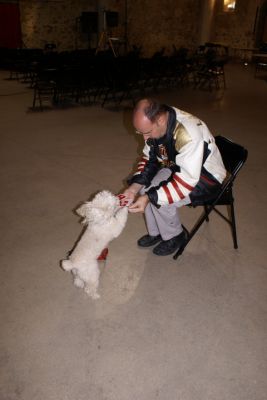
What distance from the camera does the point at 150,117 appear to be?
6.33ft

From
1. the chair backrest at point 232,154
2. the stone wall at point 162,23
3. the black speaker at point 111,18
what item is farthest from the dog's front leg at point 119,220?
the stone wall at point 162,23

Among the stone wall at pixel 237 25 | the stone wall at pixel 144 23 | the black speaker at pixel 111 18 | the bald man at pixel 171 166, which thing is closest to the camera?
the bald man at pixel 171 166

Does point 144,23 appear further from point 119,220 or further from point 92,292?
point 92,292

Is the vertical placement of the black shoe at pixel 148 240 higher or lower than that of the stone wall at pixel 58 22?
lower

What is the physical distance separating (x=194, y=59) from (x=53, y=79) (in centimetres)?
463

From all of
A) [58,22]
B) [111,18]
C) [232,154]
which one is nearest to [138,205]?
[232,154]

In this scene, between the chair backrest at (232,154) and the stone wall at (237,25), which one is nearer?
the chair backrest at (232,154)

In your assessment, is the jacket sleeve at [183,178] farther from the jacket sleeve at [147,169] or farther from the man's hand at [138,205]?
the jacket sleeve at [147,169]

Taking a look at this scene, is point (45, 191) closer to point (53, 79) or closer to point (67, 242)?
point (67, 242)

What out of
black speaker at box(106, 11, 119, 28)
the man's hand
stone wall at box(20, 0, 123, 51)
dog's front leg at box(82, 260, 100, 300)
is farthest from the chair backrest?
stone wall at box(20, 0, 123, 51)

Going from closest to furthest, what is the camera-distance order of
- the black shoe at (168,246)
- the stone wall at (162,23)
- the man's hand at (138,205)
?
1. the man's hand at (138,205)
2. the black shoe at (168,246)
3. the stone wall at (162,23)

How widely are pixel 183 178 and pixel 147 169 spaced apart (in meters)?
0.44

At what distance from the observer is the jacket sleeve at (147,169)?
2371 millimetres

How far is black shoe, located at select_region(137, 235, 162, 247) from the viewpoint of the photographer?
270cm
